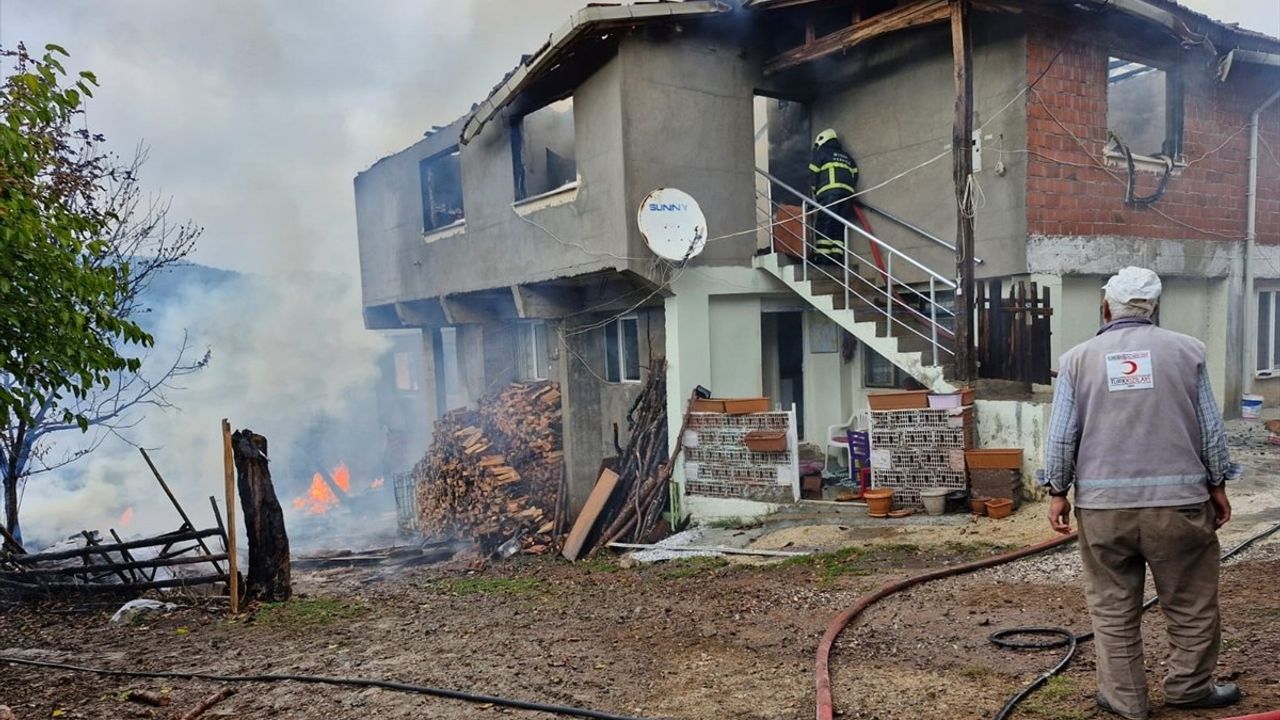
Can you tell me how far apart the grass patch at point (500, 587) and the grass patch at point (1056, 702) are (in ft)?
17.2

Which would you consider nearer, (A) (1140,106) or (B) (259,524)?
(B) (259,524)

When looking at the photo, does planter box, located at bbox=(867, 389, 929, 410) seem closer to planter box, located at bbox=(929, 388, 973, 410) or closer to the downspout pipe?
planter box, located at bbox=(929, 388, 973, 410)

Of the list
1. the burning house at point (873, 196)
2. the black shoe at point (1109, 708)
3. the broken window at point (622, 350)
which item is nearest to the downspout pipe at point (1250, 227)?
the burning house at point (873, 196)

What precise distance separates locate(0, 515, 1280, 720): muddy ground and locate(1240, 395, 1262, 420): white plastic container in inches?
293

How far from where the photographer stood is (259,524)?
7367mm

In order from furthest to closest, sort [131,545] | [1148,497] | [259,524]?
[131,545] → [259,524] → [1148,497]

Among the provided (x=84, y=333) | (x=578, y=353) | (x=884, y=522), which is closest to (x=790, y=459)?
(x=884, y=522)

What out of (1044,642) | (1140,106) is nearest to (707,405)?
(1044,642)

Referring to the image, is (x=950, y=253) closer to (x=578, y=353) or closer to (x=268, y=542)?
(x=578, y=353)

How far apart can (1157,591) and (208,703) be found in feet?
16.0

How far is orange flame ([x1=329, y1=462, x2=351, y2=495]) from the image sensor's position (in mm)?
23141

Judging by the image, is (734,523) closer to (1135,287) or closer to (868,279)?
(868,279)

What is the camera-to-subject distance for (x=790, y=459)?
975 centimetres

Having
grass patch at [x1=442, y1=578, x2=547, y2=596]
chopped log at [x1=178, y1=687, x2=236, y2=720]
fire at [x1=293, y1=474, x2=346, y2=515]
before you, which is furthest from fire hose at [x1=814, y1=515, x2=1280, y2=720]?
fire at [x1=293, y1=474, x2=346, y2=515]
